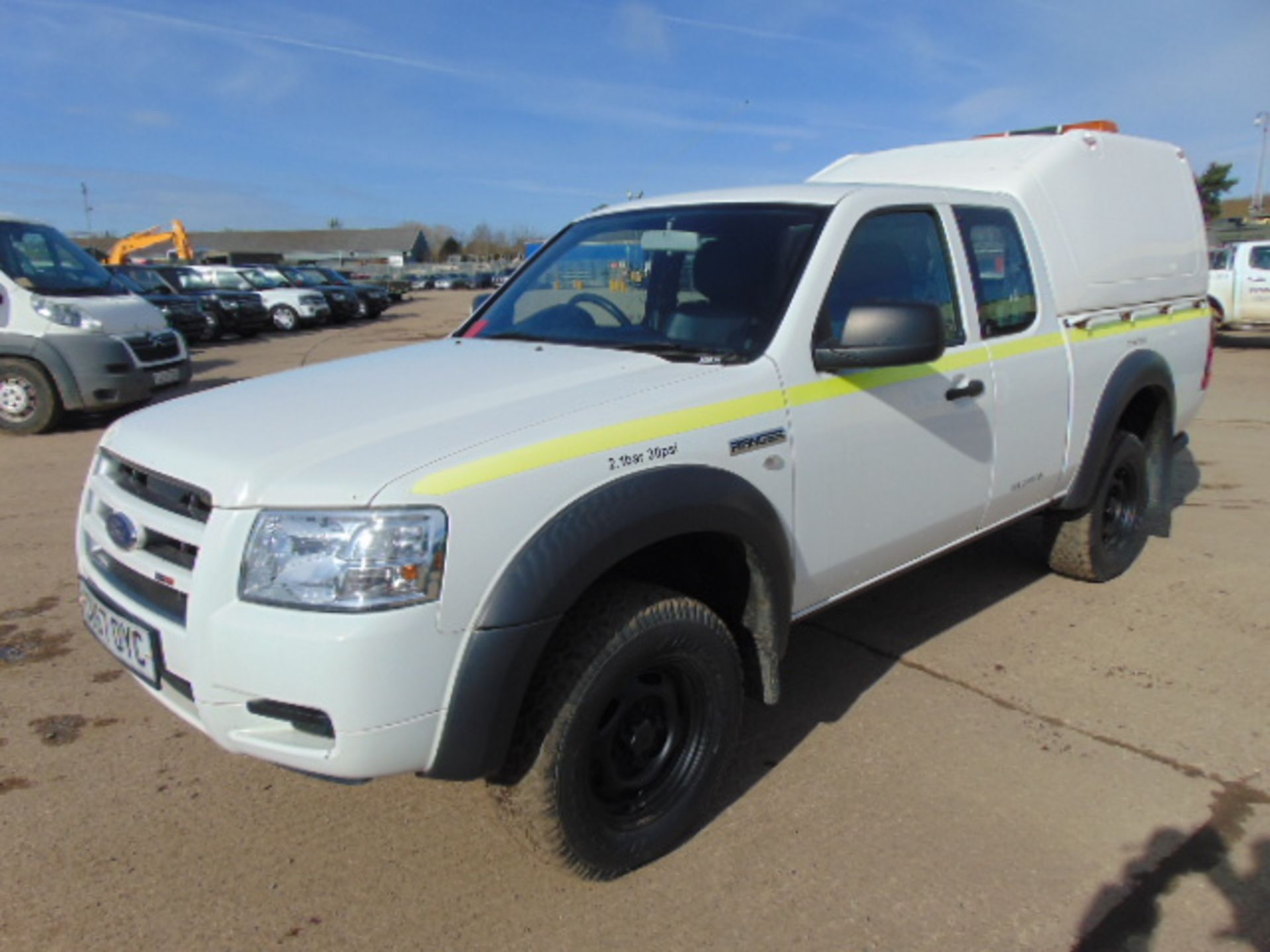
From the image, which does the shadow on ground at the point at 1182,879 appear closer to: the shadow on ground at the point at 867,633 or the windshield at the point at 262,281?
the shadow on ground at the point at 867,633

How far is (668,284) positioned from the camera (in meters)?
3.35

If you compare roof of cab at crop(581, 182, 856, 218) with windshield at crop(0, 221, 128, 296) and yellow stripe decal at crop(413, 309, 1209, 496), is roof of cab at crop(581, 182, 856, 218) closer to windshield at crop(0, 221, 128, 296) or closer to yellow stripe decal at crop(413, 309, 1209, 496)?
yellow stripe decal at crop(413, 309, 1209, 496)

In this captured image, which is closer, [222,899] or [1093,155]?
[222,899]

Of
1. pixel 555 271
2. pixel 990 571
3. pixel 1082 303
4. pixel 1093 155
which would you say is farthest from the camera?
pixel 990 571

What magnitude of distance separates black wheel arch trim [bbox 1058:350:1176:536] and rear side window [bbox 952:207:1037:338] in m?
0.73

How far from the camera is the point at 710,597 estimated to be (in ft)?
9.53

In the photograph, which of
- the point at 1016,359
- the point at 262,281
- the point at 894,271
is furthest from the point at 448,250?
the point at 894,271

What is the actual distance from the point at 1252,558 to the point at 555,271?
4.17m

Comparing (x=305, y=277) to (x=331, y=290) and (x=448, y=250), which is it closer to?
(x=331, y=290)

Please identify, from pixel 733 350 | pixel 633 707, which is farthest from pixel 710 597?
pixel 733 350

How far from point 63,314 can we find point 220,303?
40.9 ft

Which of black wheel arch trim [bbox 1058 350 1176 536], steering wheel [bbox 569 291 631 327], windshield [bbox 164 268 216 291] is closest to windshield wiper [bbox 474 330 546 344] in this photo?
steering wheel [bbox 569 291 631 327]

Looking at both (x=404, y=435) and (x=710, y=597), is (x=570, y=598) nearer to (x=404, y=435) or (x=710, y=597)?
(x=404, y=435)

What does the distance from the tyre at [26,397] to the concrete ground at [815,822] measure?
227 inches
